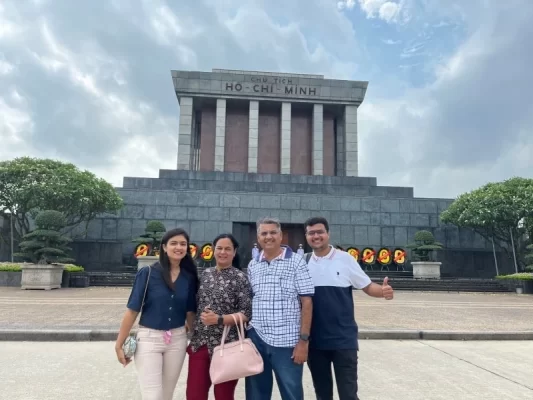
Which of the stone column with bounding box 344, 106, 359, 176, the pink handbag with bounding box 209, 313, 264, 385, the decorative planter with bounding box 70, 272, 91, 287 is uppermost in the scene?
the stone column with bounding box 344, 106, 359, 176

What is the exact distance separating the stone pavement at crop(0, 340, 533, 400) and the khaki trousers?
136 centimetres

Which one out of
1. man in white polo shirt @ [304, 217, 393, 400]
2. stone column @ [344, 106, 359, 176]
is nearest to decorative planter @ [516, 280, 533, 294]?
stone column @ [344, 106, 359, 176]

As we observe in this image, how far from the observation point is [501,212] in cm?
2139

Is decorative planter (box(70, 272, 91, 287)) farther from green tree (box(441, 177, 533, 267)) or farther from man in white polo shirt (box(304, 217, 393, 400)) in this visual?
green tree (box(441, 177, 533, 267))

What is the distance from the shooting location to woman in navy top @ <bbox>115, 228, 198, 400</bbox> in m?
3.28

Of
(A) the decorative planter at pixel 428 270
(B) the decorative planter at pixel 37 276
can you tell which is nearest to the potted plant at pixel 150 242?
(B) the decorative planter at pixel 37 276

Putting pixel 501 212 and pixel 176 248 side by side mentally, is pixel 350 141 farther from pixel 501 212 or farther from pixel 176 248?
pixel 176 248

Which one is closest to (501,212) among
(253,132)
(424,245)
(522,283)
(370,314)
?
(522,283)

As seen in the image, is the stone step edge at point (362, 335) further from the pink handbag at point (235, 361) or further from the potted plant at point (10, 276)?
the potted plant at point (10, 276)

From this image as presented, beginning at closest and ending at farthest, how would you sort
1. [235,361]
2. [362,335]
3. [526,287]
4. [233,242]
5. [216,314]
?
[235,361]
[216,314]
[233,242]
[362,335]
[526,287]

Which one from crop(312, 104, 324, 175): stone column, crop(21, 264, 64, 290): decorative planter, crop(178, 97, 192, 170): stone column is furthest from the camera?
crop(312, 104, 324, 175): stone column

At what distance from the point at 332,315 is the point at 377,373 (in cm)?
258

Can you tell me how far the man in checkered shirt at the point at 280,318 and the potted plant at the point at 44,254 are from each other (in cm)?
1578

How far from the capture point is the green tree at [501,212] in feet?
69.9
